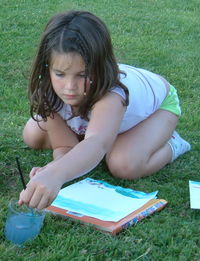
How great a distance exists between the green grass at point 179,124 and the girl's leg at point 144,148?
62mm

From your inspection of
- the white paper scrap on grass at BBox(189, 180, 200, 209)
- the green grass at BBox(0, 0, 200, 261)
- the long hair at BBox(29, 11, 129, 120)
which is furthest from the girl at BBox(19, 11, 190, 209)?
the white paper scrap on grass at BBox(189, 180, 200, 209)

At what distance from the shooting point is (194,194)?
2902 millimetres

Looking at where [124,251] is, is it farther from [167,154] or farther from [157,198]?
[167,154]

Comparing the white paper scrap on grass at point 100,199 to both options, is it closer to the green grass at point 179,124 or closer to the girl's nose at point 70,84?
the green grass at point 179,124

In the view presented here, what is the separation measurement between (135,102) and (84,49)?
689mm

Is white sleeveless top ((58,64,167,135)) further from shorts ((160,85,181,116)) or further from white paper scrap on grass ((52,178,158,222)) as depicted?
white paper scrap on grass ((52,178,158,222))

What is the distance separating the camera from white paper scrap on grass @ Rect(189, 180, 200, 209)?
9.12ft

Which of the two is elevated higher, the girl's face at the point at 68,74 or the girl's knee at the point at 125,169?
the girl's face at the point at 68,74

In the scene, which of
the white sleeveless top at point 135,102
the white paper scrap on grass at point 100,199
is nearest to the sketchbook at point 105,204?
the white paper scrap on grass at point 100,199

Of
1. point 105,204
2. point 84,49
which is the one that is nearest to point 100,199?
point 105,204

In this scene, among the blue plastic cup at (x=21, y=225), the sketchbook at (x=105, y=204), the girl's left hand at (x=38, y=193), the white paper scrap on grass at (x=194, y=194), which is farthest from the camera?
the white paper scrap on grass at (x=194, y=194)

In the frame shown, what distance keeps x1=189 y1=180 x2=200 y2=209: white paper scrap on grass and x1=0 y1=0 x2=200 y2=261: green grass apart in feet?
0.14

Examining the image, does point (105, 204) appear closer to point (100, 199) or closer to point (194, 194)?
point (100, 199)

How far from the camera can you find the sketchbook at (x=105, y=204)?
8.30ft
